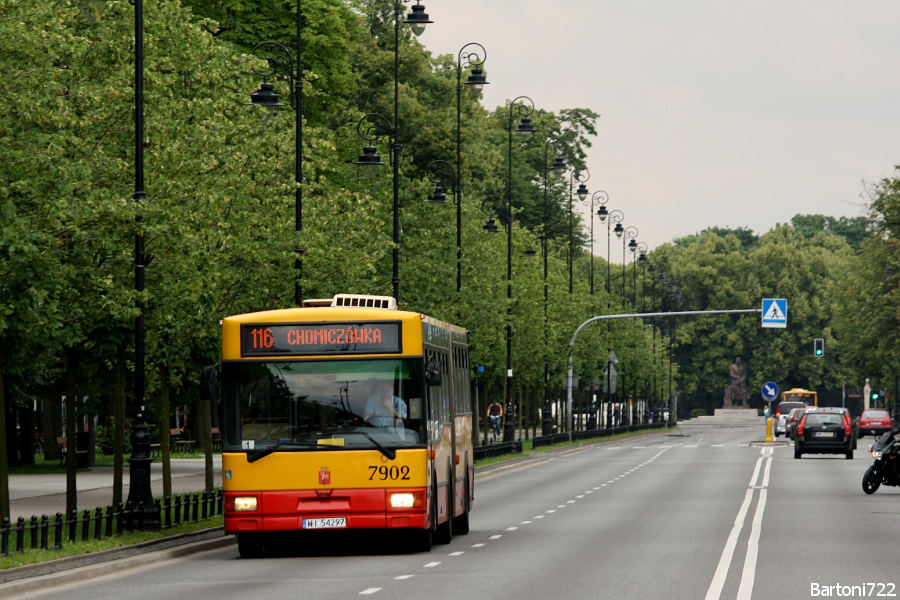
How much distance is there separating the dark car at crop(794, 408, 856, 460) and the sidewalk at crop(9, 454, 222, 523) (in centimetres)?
1956

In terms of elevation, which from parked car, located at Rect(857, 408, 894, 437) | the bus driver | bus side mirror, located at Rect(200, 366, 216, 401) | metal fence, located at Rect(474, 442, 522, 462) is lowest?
parked car, located at Rect(857, 408, 894, 437)

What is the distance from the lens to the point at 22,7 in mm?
19562

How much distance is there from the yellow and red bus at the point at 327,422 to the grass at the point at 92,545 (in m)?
1.42

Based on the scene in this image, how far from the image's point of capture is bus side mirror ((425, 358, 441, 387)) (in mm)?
17922

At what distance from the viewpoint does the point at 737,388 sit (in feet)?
456

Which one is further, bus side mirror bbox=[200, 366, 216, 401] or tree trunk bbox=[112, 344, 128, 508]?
tree trunk bbox=[112, 344, 128, 508]

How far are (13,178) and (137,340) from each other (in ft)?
9.56

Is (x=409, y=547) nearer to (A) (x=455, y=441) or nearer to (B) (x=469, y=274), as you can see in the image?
(A) (x=455, y=441)

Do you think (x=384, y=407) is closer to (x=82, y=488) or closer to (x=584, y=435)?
(x=82, y=488)

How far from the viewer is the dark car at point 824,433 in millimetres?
51312

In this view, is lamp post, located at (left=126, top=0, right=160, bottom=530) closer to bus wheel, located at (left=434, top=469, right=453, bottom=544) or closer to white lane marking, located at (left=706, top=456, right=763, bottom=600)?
bus wheel, located at (left=434, top=469, right=453, bottom=544)

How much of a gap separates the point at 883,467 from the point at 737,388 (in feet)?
358

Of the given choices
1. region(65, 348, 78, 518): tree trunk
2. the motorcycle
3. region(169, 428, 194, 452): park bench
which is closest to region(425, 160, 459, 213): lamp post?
region(169, 428, 194, 452): park bench

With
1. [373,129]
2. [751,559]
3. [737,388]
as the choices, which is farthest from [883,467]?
[737,388]
